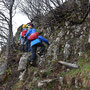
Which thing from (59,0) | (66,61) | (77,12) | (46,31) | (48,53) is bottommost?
(66,61)

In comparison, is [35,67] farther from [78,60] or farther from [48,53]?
[78,60]

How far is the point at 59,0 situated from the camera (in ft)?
25.6

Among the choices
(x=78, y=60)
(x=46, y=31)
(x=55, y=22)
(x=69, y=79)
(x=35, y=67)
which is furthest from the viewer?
(x=46, y=31)

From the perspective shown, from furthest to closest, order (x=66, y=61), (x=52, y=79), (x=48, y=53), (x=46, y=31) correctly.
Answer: (x=46, y=31)
(x=48, y=53)
(x=66, y=61)
(x=52, y=79)

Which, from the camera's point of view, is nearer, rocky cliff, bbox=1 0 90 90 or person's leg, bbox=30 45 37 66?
rocky cliff, bbox=1 0 90 90

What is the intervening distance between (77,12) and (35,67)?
13.7 feet

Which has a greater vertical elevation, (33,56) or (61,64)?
(33,56)

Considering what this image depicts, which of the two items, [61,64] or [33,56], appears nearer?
[61,64]

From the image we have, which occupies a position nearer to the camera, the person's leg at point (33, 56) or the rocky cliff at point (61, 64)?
the rocky cliff at point (61, 64)

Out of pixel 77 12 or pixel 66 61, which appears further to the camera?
pixel 77 12

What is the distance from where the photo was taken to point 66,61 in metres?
5.68

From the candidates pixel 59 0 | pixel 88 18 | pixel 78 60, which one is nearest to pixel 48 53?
pixel 78 60

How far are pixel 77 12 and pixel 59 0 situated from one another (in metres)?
1.66

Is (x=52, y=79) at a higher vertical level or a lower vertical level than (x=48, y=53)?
lower
